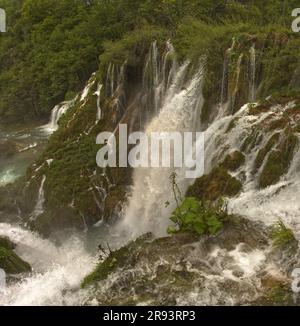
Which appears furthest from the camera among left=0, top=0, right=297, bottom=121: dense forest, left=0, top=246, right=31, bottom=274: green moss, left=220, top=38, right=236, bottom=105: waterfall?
left=0, top=0, right=297, bottom=121: dense forest

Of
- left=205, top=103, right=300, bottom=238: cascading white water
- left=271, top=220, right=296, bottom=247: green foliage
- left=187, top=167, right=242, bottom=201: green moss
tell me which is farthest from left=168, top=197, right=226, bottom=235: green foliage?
left=187, top=167, right=242, bottom=201: green moss

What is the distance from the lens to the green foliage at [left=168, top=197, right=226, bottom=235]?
336 inches

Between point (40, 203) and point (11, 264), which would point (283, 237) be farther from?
point (40, 203)

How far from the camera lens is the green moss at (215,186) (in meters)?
10.3

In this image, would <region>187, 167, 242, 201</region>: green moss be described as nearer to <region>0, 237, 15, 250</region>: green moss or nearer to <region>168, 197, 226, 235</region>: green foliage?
<region>168, 197, 226, 235</region>: green foliage

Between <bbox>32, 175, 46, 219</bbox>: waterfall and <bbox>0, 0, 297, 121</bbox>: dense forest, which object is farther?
<bbox>0, 0, 297, 121</bbox>: dense forest

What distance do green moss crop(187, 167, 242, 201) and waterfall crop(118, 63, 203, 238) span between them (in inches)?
21.4

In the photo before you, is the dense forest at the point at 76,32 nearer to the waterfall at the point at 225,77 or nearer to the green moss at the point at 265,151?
the waterfall at the point at 225,77

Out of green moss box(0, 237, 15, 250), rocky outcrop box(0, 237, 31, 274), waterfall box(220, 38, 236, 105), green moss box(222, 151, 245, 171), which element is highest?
waterfall box(220, 38, 236, 105)

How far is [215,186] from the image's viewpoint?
35.3 ft

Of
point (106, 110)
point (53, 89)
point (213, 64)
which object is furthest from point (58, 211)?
point (53, 89)

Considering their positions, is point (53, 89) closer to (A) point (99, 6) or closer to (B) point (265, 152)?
(A) point (99, 6)

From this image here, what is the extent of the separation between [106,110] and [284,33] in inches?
224

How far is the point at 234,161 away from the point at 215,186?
0.68m
